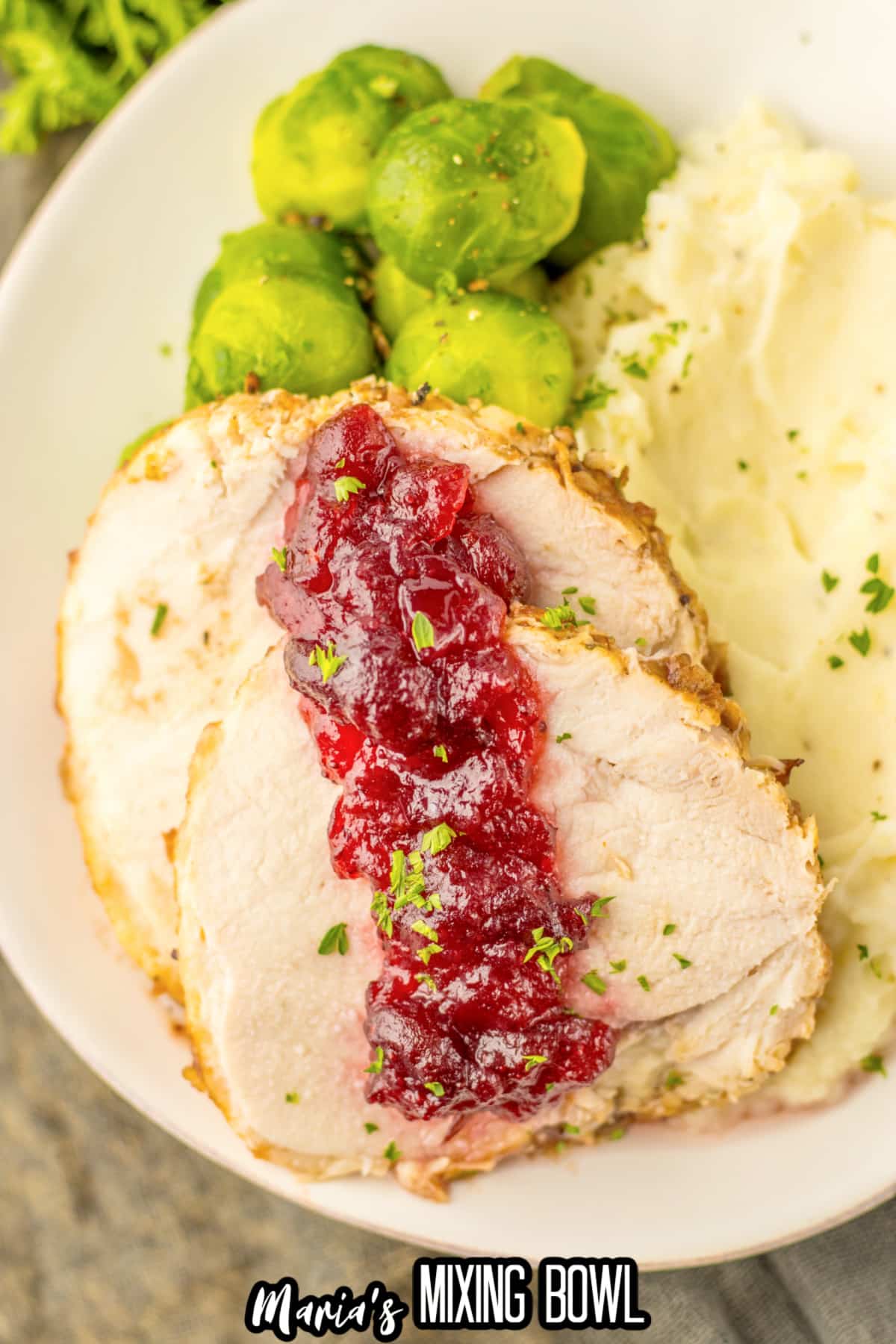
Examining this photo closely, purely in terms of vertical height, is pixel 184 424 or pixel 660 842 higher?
pixel 184 424

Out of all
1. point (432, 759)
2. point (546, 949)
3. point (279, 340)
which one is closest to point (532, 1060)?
point (546, 949)

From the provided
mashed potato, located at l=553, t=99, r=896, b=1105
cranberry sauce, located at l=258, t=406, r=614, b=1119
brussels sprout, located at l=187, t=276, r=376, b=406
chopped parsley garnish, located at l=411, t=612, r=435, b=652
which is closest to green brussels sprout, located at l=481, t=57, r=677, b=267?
mashed potato, located at l=553, t=99, r=896, b=1105

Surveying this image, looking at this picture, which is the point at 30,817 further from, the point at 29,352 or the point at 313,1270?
the point at 313,1270

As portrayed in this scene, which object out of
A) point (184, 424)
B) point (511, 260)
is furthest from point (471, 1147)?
point (511, 260)

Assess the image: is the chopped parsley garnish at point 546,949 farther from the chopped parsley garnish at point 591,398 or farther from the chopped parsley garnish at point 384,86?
the chopped parsley garnish at point 384,86

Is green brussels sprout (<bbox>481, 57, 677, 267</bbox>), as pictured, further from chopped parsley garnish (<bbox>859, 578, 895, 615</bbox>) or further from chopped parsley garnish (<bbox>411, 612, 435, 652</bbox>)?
chopped parsley garnish (<bbox>411, 612, 435, 652</bbox>)
